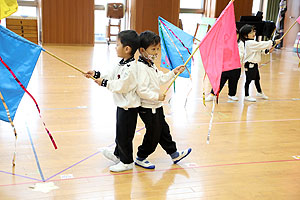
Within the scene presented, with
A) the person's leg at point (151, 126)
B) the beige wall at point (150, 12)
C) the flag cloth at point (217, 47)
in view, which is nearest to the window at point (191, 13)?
the beige wall at point (150, 12)

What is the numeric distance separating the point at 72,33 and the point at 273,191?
9.40 meters

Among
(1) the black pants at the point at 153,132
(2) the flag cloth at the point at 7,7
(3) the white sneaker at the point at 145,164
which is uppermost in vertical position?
(2) the flag cloth at the point at 7,7

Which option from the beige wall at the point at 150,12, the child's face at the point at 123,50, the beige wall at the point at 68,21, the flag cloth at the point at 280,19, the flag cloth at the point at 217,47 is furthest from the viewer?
the beige wall at the point at 150,12

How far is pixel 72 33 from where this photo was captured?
36.1 ft

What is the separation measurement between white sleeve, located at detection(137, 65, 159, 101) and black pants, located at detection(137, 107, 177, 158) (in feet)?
0.41

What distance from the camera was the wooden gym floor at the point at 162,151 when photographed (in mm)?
2455

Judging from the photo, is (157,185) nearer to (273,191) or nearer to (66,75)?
(273,191)

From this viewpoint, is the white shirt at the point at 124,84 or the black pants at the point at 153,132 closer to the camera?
the white shirt at the point at 124,84

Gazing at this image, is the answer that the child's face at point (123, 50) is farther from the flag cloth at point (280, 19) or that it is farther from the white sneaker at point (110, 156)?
the flag cloth at point (280, 19)

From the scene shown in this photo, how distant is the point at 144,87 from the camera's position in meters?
2.50

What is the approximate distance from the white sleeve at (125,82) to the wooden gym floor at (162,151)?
629 millimetres

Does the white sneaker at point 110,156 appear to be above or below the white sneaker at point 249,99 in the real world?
above

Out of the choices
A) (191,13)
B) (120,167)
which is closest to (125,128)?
(120,167)

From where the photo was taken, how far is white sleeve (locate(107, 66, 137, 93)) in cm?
245
